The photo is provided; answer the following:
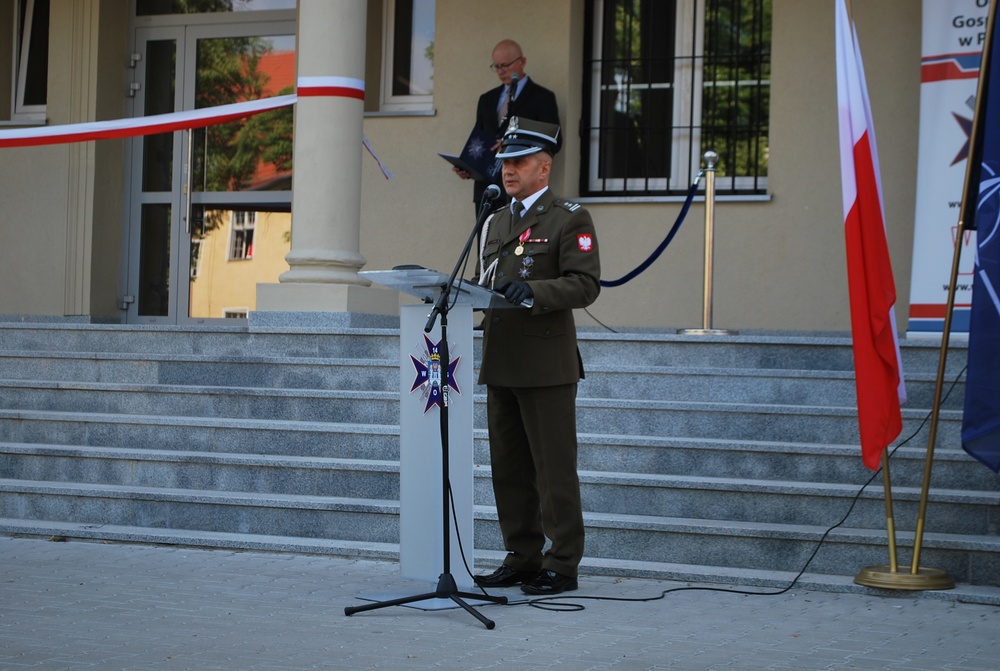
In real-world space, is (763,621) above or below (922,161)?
below

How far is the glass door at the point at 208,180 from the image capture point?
39.5 ft

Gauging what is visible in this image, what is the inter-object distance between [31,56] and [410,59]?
3734 millimetres

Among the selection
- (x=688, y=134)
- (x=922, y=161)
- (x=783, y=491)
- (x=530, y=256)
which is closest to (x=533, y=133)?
(x=530, y=256)

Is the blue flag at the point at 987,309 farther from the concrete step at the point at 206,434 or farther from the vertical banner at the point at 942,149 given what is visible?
the concrete step at the point at 206,434

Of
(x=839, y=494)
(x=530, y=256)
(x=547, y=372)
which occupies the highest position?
(x=530, y=256)

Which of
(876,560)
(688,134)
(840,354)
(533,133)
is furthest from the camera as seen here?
(688,134)

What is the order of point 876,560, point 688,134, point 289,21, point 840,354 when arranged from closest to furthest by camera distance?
point 876,560, point 840,354, point 688,134, point 289,21

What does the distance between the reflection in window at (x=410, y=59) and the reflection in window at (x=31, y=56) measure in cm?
336

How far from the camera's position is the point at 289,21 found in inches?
469

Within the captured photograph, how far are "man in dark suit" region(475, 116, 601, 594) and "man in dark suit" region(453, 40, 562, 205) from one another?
404cm

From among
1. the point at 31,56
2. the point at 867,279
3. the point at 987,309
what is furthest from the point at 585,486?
the point at 31,56

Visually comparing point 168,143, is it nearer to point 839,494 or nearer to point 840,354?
point 840,354

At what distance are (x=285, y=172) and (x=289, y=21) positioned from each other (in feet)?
4.45

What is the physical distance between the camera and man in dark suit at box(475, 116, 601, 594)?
5715 millimetres
